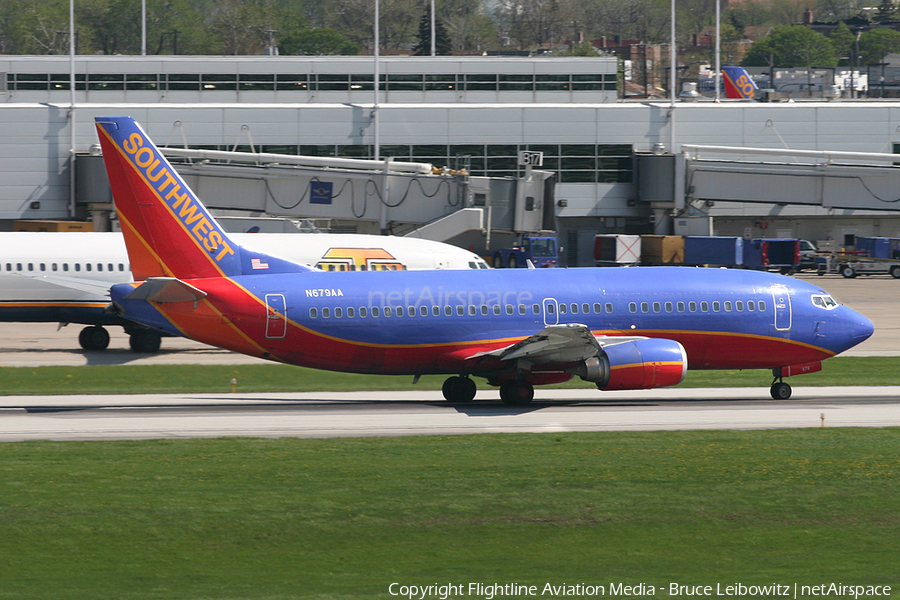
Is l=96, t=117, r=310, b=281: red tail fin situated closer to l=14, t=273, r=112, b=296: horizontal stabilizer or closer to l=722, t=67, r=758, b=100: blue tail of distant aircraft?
l=14, t=273, r=112, b=296: horizontal stabilizer

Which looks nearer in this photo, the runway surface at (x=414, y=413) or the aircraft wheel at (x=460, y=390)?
the runway surface at (x=414, y=413)

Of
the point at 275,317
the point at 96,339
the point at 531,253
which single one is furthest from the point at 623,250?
the point at 275,317

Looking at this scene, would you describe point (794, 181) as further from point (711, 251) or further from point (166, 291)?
point (166, 291)

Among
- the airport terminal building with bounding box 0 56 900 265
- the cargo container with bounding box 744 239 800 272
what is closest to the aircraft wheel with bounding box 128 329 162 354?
the airport terminal building with bounding box 0 56 900 265

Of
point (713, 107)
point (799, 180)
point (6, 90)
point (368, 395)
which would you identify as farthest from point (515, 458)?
point (6, 90)

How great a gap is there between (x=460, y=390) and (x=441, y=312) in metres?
2.77

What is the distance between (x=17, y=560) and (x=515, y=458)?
11000 millimetres

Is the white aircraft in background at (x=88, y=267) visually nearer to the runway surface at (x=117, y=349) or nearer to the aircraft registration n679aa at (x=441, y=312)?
the runway surface at (x=117, y=349)

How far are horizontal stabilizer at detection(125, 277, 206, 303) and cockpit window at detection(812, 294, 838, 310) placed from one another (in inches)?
758

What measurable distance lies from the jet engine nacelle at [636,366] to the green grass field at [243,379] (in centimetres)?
667

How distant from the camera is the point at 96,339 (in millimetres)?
47250

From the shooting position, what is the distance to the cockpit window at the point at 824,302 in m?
34.9

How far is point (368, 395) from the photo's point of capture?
35656 mm

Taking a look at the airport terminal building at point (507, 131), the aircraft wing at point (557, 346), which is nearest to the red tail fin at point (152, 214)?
the aircraft wing at point (557, 346)
